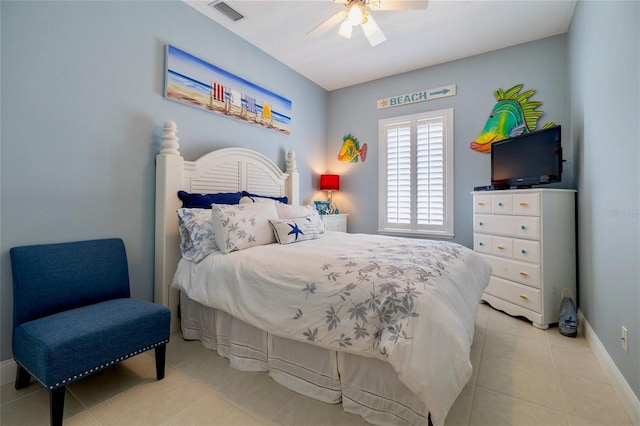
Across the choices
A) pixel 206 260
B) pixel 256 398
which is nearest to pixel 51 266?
pixel 206 260

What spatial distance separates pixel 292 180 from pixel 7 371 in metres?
2.84

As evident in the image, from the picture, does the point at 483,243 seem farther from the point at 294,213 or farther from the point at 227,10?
the point at 227,10

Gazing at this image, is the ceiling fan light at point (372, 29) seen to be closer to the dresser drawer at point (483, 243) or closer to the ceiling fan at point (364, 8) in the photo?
the ceiling fan at point (364, 8)

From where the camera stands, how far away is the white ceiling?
2.72 meters

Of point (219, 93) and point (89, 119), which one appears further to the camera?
point (219, 93)

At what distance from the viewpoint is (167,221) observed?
2416 mm

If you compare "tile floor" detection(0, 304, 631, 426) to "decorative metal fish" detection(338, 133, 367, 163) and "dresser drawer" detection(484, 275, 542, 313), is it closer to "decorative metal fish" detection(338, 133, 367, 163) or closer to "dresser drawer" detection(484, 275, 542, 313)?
"dresser drawer" detection(484, 275, 542, 313)

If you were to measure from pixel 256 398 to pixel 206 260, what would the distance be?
953mm

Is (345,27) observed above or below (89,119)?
above

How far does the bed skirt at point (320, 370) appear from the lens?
1.41 metres

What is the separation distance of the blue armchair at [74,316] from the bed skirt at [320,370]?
16.5 inches

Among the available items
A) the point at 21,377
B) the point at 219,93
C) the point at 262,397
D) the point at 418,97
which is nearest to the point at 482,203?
the point at 418,97

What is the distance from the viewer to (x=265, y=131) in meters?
3.55

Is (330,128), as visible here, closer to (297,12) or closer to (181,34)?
(297,12)
